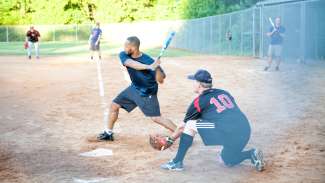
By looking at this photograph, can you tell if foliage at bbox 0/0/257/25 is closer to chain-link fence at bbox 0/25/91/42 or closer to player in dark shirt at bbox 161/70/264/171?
chain-link fence at bbox 0/25/91/42

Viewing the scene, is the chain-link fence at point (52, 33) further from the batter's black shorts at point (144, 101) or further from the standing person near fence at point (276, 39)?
the batter's black shorts at point (144, 101)

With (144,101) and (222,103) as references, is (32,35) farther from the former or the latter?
(222,103)

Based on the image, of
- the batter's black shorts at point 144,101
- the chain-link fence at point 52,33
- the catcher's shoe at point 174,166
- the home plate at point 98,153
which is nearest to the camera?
the catcher's shoe at point 174,166

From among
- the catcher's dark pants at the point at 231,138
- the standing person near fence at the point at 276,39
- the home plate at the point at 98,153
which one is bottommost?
the home plate at the point at 98,153

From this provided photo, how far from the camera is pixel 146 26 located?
56219mm

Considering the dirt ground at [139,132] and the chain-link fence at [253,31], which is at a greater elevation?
the chain-link fence at [253,31]

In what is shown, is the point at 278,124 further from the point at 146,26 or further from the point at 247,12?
the point at 146,26

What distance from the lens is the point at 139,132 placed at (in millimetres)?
10070

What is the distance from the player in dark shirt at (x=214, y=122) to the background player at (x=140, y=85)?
1189 millimetres

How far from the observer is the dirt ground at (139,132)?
7062 mm

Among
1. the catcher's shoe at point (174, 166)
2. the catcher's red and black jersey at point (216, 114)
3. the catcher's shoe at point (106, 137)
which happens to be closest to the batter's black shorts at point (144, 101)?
the catcher's shoe at point (106, 137)

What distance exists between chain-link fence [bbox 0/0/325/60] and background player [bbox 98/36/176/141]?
17925 millimetres

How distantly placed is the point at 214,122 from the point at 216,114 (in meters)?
0.10

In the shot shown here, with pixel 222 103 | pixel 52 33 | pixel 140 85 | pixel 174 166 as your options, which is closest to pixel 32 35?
pixel 140 85
